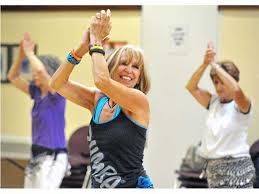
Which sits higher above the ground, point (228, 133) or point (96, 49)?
point (96, 49)

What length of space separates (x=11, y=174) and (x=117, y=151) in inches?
77.2

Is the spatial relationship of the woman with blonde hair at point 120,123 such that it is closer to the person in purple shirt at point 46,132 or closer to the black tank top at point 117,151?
the black tank top at point 117,151

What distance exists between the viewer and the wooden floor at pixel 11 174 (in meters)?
3.03

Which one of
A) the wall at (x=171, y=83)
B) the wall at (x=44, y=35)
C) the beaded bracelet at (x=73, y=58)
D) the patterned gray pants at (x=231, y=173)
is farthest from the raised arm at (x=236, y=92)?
the wall at (x=44, y=35)

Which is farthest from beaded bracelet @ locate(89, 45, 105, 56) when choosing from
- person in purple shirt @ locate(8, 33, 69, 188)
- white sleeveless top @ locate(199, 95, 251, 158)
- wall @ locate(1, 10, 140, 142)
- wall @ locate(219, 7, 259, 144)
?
wall @ locate(1, 10, 140, 142)

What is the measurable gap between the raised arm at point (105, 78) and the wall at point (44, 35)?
2.19 metres

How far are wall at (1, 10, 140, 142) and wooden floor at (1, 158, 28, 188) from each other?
0.39m

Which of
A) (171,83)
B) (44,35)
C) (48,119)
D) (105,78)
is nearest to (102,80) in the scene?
(105,78)

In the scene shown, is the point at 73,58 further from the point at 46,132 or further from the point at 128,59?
the point at 46,132

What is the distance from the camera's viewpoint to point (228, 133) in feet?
7.88

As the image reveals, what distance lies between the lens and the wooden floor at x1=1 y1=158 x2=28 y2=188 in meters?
3.03

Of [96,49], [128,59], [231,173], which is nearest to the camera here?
[96,49]

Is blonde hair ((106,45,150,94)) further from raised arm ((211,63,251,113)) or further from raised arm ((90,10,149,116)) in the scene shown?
raised arm ((211,63,251,113))
